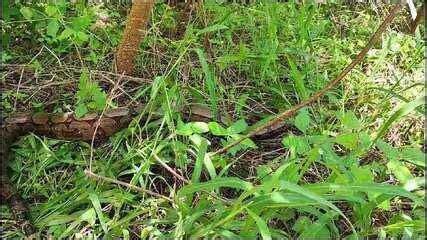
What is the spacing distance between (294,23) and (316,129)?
3.01 feet

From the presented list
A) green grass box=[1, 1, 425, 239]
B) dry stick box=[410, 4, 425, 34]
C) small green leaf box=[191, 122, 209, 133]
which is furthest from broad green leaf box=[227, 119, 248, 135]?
dry stick box=[410, 4, 425, 34]

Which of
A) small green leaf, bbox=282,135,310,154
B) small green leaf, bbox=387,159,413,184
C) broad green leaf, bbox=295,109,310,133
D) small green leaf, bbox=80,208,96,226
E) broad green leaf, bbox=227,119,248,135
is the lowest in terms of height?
small green leaf, bbox=80,208,96,226

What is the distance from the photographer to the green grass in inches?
76.4

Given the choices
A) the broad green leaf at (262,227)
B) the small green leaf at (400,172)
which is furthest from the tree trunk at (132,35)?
the small green leaf at (400,172)

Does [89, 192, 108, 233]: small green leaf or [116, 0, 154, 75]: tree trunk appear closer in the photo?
[89, 192, 108, 233]: small green leaf

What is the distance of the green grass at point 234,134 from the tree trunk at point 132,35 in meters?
0.10

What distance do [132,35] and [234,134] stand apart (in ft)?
2.66

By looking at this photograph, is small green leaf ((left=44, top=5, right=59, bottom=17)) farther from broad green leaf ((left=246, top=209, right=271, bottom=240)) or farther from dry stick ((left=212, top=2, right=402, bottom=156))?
broad green leaf ((left=246, top=209, right=271, bottom=240))

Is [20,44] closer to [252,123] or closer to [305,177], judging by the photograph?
[252,123]

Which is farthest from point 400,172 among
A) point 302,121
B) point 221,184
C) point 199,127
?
point 199,127

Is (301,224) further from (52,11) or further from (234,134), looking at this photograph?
(52,11)

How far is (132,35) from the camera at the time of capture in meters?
2.66

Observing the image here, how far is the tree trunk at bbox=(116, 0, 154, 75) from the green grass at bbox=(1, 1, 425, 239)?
104mm

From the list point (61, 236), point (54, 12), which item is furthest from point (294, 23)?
point (61, 236)
